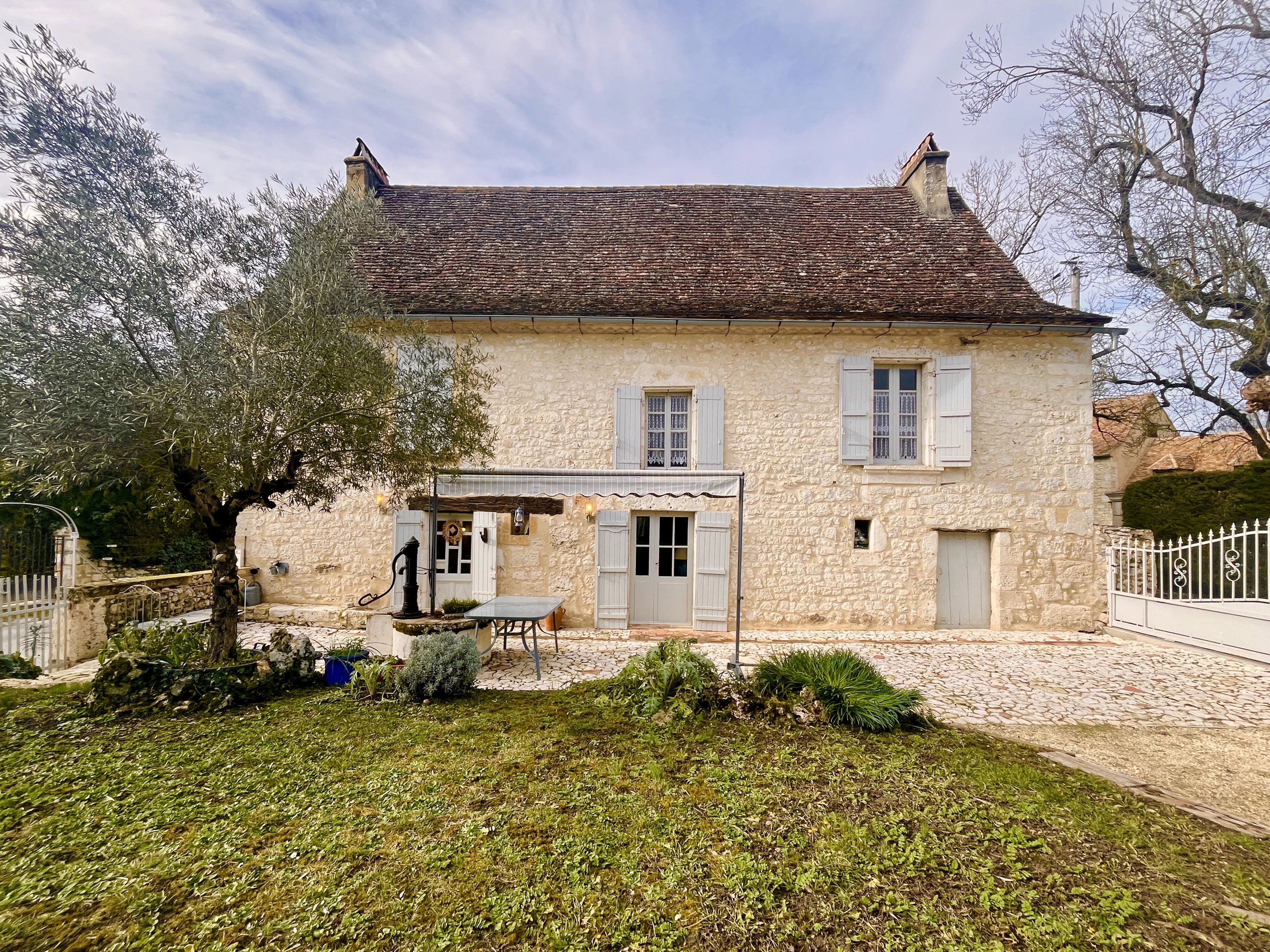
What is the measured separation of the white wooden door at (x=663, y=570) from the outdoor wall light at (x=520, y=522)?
67.9 inches

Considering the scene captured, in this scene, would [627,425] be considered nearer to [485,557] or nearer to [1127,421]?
[485,557]

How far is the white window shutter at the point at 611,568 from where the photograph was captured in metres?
8.56

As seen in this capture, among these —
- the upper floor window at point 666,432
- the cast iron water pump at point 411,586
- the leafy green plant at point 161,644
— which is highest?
the upper floor window at point 666,432

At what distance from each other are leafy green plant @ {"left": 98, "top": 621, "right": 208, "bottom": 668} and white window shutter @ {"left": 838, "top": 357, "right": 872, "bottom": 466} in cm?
835

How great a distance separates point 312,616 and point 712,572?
617cm

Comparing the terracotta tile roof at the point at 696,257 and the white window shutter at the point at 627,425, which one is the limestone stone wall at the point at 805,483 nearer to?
the white window shutter at the point at 627,425

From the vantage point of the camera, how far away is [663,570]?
29.0 feet

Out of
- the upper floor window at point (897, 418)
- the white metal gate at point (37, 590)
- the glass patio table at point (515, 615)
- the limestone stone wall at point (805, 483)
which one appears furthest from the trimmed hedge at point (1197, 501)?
the white metal gate at point (37, 590)

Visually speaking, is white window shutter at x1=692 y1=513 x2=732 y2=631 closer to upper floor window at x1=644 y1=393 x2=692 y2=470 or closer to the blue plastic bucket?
upper floor window at x1=644 y1=393 x2=692 y2=470

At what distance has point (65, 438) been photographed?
4.14 m

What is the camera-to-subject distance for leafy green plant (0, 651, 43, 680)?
5.45 m

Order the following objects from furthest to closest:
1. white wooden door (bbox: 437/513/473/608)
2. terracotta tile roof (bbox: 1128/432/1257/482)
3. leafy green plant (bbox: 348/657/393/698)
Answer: terracotta tile roof (bbox: 1128/432/1257/482)
white wooden door (bbox: 437/513/473/608)
leafy green plant (bbox: 348/657/393/698)

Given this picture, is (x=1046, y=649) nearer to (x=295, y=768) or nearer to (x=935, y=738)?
(x=935, y=738)

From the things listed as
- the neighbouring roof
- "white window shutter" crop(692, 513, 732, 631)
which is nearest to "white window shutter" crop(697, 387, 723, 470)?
"white window shutter" crop(692, 513, 732, 631)
